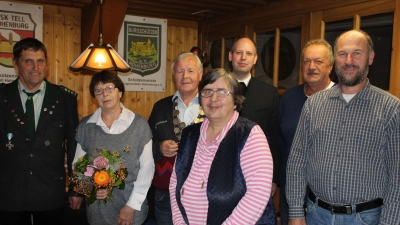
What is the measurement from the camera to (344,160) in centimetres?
192

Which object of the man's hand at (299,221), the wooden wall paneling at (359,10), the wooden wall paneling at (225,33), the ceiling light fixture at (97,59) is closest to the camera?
the man's hand at (299,221)

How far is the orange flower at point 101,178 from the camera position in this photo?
2150 mm

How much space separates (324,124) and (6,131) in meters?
1.94

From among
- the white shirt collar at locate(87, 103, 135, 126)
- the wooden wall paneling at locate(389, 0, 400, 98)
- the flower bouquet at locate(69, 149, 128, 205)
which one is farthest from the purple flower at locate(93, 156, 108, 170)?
the wooden wall paneling at locate(389, 0, 400, 98)

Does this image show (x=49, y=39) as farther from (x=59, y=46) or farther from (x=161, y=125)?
(x=161, y=125)

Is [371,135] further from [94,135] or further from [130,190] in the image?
[94,135]

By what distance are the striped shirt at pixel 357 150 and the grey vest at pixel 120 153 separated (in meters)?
1.01

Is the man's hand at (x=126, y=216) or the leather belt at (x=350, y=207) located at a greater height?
the leather belt at (x=350, y=207)

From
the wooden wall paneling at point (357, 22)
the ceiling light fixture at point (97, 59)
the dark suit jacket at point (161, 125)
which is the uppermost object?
the wooden wall paneling at point (357, 22)

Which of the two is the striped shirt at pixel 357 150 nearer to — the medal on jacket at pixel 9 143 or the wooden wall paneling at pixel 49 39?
the medal on jacket at pixel 9 143

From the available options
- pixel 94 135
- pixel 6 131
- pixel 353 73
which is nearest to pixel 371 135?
pixel 353 73

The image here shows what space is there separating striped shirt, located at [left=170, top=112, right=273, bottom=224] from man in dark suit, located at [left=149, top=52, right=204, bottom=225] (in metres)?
0.47

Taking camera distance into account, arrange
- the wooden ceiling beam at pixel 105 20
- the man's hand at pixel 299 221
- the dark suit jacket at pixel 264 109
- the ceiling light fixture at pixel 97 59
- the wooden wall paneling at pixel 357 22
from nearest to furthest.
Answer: the man's hand at pixel 299 221 < the dark suit jacket at pixel 264 109 < the wooden wall paneling at pixel 357 22 < the ceiling light fixture at pixel 97 59 < the wooden ceiling beam at pixel 105 20

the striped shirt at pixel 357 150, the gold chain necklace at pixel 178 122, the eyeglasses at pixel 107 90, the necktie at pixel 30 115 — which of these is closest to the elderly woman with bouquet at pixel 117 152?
the eyeglasses at pixel 107 90
